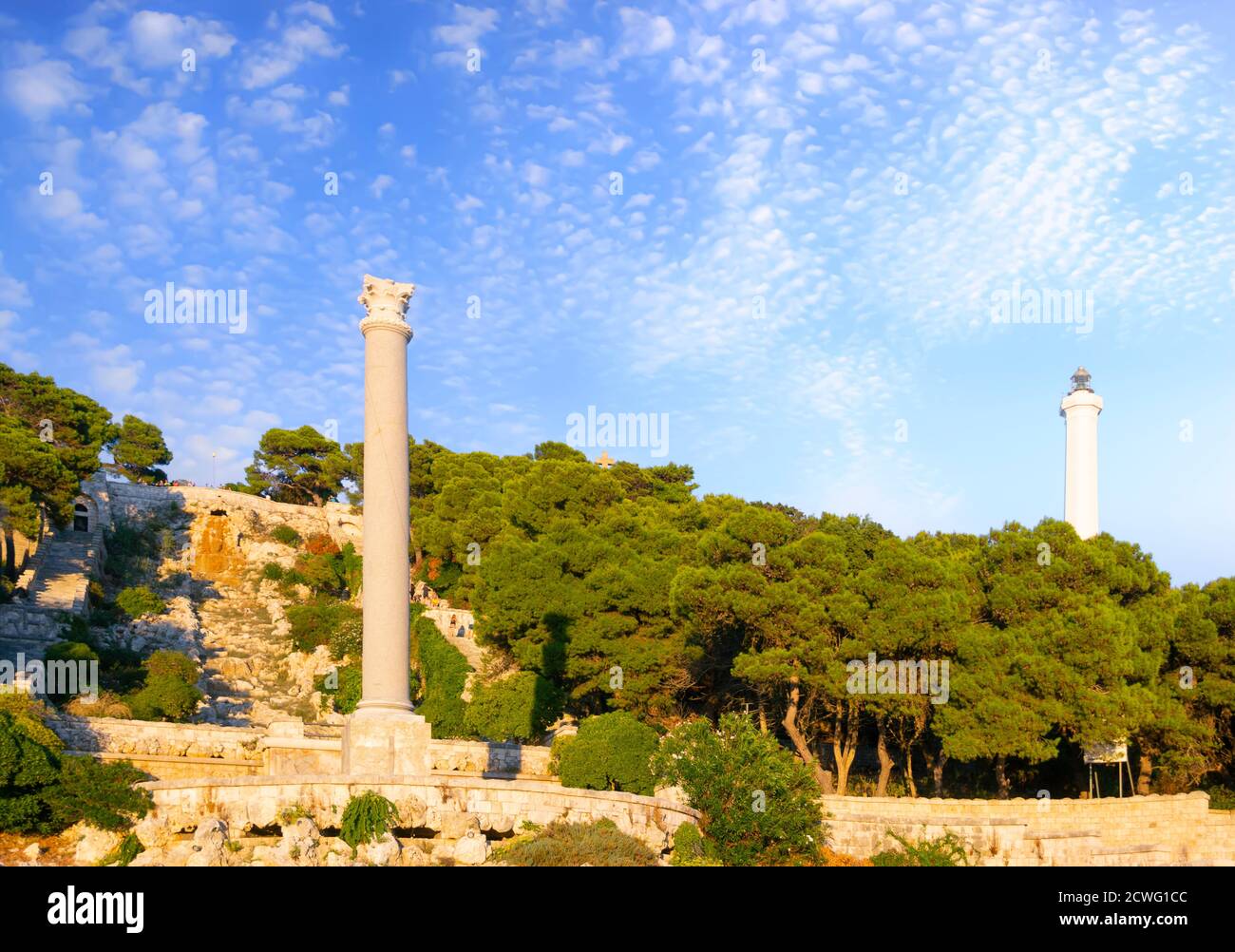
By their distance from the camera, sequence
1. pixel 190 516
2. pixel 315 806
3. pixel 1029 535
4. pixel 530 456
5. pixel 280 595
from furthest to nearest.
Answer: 1. pixel 530 456
2. pixel 190 516
3. pixel 280 595
4. pixel 1029 535
5. pixel 315 806

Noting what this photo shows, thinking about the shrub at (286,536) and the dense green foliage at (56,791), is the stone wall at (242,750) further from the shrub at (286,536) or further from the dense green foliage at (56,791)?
the shrub at (286,536)

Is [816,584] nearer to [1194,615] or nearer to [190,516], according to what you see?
[1194,615]

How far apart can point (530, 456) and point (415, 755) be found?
42707 mm

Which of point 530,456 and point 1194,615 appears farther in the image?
point 530,456

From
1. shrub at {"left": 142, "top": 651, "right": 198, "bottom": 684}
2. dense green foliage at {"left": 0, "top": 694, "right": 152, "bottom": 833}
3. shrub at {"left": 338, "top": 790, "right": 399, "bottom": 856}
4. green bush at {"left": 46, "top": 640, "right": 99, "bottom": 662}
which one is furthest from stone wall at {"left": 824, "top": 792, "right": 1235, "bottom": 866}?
green bush at {"left": 46, "top": 640, "right": 99, "bottom": 662}

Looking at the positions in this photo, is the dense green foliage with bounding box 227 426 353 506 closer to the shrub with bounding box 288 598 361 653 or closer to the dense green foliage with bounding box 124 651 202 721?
the shrub with bounding box 288 598 361 653

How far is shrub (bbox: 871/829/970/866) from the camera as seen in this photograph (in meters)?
22.3

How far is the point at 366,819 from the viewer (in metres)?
18.2

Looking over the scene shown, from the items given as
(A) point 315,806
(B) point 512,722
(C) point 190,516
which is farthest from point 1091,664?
(C) point 190,516

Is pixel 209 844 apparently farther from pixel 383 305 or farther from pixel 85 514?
pixel 85 514

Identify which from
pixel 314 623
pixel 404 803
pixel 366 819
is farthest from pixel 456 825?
pixel 314 623

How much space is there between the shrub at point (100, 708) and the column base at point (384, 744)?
40.8ft
